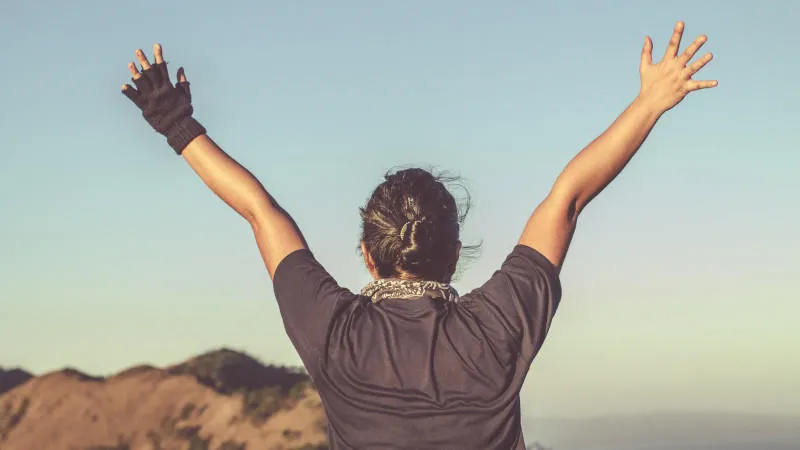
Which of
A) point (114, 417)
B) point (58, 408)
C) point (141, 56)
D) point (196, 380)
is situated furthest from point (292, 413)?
point (141, 56)

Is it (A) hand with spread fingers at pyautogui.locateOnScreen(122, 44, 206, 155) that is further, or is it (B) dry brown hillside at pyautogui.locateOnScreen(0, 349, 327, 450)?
(B) dry brown hillside at pyautogui.locateOnScreen(0, 349, 327, 450)

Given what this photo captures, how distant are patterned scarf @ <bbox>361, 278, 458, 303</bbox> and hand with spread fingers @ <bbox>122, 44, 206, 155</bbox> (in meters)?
0.82

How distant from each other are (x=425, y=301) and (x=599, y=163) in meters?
0.66

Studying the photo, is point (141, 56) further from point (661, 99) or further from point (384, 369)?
point (661, 99)

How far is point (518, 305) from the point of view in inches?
124

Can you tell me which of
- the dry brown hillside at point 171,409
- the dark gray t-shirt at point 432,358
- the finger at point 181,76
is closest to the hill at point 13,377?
the dry brown hillside at point 171,409

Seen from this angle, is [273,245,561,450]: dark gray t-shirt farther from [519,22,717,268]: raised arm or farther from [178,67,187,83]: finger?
[178,67,187,83]: finger

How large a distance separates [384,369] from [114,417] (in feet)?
103

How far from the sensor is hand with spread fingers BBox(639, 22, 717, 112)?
3492mm

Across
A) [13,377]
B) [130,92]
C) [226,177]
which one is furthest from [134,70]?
[13,377]

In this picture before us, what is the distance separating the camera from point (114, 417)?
108 ft

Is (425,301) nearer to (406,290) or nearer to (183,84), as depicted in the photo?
(406,290)

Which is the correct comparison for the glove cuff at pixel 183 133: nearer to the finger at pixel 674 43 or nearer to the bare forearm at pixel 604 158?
the bare forearm at pixel 604 158

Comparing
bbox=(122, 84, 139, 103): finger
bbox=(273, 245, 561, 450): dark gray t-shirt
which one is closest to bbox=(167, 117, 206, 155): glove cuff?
bbox=(122, 84, 139, 103): finger
